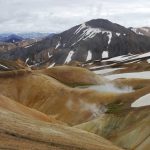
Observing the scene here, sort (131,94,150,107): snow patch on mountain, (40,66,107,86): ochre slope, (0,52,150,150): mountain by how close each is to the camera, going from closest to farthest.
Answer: (0,52,150,150): mountain
(131,94,150,107): snow patch on mountain
(40,66,107,86): ochre slope

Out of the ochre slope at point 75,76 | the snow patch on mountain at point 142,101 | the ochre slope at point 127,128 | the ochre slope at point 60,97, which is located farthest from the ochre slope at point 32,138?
the ochre slope at point 75,76

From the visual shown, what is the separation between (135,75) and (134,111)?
74.5 m

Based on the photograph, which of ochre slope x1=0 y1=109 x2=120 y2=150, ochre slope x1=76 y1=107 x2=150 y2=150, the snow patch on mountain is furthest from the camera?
the snow patch on mountain

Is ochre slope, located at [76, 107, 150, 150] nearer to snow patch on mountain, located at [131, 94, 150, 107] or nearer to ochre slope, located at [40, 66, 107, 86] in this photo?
snow patch on mountain, located at [131, 94, 150, 107]

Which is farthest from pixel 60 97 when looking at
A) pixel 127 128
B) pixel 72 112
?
pixel 127 128

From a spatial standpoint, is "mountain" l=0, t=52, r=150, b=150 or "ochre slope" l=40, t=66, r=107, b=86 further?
"ochre slope" l=40, t=66, r=107, b=86

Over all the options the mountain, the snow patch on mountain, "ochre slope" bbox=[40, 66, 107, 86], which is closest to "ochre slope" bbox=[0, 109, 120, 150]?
the mountain

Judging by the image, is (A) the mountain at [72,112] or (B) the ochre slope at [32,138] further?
(A) the mountain at [72,112]

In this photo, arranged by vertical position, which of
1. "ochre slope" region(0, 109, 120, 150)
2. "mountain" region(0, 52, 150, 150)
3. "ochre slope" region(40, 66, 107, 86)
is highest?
"ochre slope" region(0, 109, 120, 150)

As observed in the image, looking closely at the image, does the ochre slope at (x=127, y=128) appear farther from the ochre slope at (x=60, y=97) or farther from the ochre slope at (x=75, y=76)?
the ochre slope at (x=75, y=76)

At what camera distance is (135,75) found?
138250 millimetres

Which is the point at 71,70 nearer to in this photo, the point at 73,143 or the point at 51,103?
the point at 51,103

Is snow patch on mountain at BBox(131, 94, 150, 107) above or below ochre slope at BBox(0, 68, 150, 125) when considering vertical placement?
above

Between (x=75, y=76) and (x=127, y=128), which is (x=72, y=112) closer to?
(x=127, y=128)
